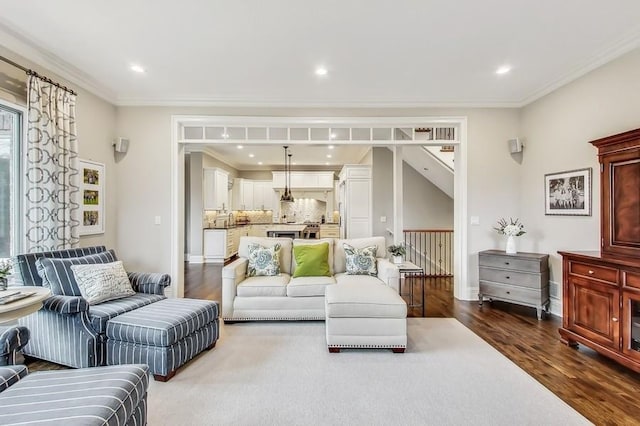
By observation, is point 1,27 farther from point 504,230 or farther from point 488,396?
point 504,230

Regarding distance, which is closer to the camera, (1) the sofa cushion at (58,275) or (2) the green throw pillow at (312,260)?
(1) the sofa cushion at (58,275)

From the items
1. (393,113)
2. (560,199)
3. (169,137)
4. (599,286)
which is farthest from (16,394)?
(560,199)

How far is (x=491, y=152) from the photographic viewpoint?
4.68 metres

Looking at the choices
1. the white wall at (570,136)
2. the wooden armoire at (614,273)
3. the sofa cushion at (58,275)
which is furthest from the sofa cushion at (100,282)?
the white wall at (570,136)

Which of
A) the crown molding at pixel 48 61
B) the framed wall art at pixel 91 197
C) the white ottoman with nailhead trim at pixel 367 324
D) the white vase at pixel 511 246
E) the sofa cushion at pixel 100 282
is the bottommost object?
the white ottoman with nailhead trim at pixel 367 324

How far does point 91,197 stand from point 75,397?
3.44m

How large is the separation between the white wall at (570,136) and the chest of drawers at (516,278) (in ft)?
0.96

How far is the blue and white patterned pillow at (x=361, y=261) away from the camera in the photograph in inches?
159

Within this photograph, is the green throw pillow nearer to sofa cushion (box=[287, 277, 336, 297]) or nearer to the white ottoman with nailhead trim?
sofa cushion (box=[287, 277, 336, 297])

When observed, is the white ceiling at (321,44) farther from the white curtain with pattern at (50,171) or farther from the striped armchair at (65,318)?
the striped armchair at (65,318)

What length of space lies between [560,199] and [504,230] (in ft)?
2.43

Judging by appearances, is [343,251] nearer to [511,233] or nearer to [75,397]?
[511,233]

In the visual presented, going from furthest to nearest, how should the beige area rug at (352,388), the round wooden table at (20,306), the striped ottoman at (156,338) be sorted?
the striped ottoman at (156,338) → the beige area rug at (352,388) → the round wooden table at (20,306)

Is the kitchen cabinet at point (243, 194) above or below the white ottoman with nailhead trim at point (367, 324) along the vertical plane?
above
